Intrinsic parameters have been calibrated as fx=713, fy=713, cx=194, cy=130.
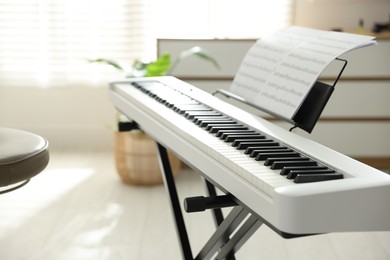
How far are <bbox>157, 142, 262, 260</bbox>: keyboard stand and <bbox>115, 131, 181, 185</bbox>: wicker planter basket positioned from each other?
1.36 m

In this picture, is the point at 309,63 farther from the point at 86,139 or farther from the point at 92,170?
the point at 86,139

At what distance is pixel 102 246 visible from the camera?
294 centimetres

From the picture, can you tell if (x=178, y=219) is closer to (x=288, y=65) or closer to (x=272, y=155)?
(x=288, y=65)

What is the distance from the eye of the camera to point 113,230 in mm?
3131

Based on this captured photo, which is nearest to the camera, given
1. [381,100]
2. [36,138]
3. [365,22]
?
[36,138]

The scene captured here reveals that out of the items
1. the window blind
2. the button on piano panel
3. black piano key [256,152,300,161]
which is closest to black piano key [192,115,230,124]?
the button on piano panel

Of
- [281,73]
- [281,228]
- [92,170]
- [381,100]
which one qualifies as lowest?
[92,170]

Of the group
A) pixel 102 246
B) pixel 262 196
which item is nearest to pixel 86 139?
pixel 102 246

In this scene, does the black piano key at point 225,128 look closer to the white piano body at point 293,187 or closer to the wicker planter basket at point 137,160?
the white piano body at point 293,187

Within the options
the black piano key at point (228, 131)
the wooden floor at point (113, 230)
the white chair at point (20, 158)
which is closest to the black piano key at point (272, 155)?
the black piano key at point (228, 131)

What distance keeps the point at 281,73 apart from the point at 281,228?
77 centimetres

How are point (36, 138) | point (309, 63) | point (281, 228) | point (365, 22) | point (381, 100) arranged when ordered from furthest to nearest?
1. point (365, 22)
2. point (381, 100)
3. point (36, 138)
4. point (309, 63)
5. point (281, 228)

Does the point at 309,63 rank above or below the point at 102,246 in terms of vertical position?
above

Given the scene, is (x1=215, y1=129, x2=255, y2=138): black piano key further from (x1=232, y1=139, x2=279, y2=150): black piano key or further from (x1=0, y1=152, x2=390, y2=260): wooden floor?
(x1=0, y1=152, x2=390, y2=260): wooden floor
